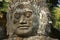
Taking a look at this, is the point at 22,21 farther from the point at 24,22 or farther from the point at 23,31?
the point at 23,31

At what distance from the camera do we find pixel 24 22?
3328 mm

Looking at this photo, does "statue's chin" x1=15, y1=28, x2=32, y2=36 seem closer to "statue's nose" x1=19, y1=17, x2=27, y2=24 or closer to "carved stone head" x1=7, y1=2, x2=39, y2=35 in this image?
"carved stone head" x1=7, y1=2, x2=39, y2=35

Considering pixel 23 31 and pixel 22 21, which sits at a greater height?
pixel 22 21

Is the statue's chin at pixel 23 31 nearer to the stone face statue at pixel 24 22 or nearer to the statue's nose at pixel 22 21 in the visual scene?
the stone face statue at pixel 24 22

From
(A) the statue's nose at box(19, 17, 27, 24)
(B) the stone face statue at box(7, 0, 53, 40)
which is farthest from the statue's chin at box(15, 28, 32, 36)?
(A) the statue's nose at box(19, 17, 27, 24)

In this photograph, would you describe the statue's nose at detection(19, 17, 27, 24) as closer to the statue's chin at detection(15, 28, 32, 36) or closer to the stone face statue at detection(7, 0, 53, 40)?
the stone face statue at detection(7, 0, 53, 40)

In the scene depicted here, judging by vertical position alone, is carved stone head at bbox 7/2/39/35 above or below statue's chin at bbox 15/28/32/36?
above

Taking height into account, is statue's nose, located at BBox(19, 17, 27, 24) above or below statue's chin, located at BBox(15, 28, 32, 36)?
above

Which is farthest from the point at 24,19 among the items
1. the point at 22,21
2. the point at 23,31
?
the point at 23,31

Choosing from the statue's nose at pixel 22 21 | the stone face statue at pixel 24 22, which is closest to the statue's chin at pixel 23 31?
the stone face statue at pixel 24 22

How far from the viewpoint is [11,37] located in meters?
3.46

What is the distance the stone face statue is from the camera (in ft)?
10.9

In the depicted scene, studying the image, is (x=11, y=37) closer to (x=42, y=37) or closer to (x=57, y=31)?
(x=42, y=37)

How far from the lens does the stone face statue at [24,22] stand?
333cm
